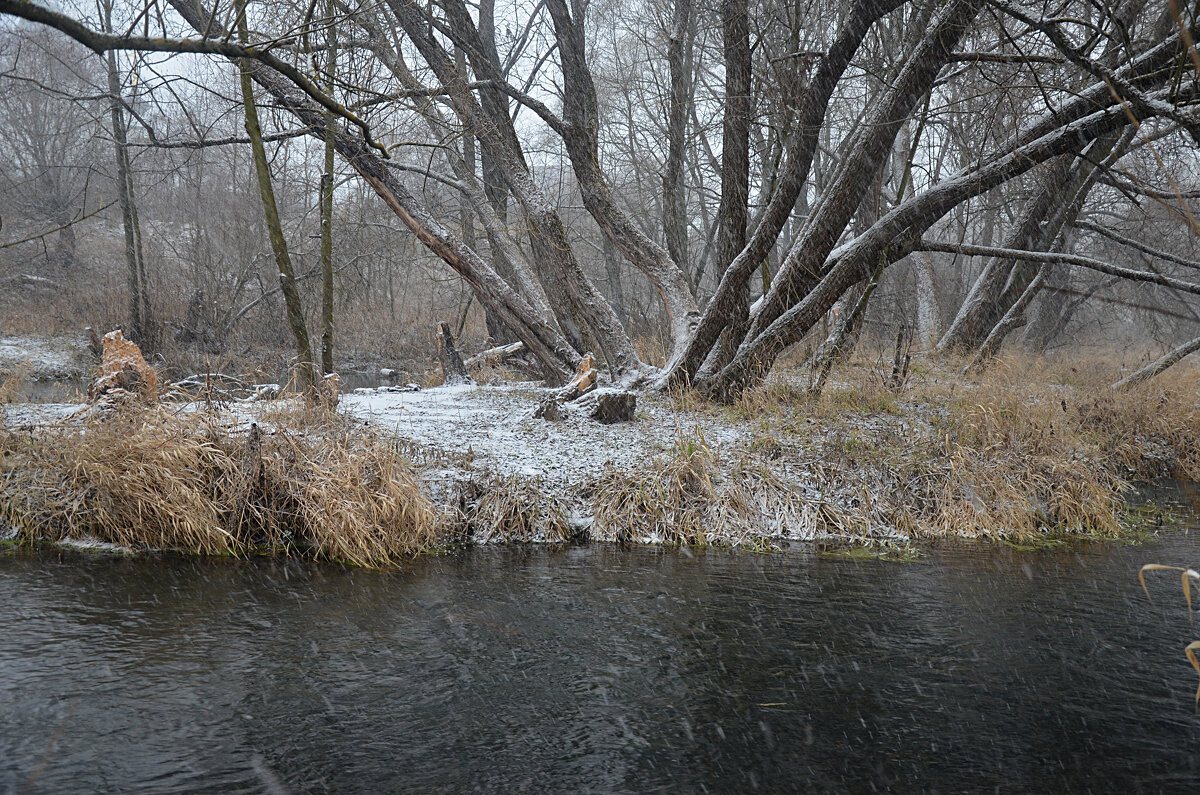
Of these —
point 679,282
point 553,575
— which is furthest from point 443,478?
point 679,282

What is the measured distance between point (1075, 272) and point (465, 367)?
14.5 meters

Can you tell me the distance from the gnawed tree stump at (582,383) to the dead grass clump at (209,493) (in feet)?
11.0

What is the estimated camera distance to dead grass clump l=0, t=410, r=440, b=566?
22.0 ft

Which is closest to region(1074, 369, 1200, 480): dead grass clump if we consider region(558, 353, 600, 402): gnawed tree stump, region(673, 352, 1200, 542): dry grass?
region(673, 352, 1200, 542): dry grass

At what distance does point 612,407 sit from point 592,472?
1.51 metres

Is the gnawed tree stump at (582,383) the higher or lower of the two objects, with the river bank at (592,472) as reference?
higher

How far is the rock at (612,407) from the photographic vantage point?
9.34 meters

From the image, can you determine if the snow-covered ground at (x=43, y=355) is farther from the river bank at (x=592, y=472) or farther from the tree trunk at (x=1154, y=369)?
the tree trunk at (x=1154, y=369)

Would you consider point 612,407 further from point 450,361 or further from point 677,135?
point 677,135

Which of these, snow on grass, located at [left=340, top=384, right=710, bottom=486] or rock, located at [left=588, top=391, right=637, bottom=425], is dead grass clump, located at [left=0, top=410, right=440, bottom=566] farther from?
rock, located at [left=588, top=391, right=637, bottom=425]

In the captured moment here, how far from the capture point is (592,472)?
800cm

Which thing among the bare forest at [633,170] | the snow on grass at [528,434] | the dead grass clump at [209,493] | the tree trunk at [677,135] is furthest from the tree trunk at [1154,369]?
the dead grass clump at [209,493]

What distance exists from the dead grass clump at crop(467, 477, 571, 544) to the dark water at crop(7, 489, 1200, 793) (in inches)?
29.5

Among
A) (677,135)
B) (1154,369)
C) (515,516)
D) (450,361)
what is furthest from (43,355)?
(1154,369)
